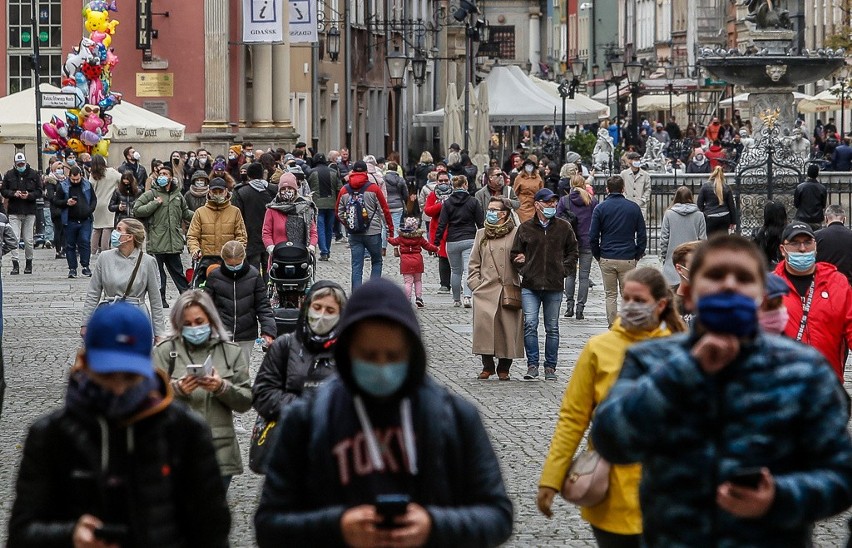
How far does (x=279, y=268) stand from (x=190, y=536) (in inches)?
432

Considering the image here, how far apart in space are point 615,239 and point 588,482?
41.4 ft

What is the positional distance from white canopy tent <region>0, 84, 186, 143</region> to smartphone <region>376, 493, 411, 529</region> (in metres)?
32.2

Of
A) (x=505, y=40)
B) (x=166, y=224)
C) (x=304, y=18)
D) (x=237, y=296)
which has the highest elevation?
(x=505, y=40)

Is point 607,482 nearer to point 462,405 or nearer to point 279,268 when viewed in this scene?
point 462,405

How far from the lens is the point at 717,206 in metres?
20.6

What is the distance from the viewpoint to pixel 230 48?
159 ft

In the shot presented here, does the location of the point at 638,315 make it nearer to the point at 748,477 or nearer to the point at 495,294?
the point at 748,477

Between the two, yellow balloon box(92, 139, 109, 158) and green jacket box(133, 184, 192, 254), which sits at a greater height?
yellow balloon box(92, 139, 109, 158)

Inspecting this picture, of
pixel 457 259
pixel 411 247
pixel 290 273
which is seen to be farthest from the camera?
pixel 411 247

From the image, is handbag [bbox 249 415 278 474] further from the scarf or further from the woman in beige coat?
the scarf

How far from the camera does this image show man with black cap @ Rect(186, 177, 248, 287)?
1786cm

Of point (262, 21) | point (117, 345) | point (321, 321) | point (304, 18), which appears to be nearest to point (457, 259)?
point (321, 321)

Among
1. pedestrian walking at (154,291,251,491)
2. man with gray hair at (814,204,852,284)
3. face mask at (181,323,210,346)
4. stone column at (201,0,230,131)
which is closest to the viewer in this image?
pedestrian walking at (154,291,251,491)

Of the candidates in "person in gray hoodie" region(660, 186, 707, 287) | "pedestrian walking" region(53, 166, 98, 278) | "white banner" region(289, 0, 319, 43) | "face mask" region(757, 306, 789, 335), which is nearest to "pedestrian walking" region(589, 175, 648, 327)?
"person in gray hoodie" region(660, 186, 707, 287)
